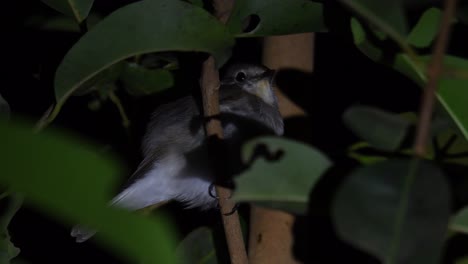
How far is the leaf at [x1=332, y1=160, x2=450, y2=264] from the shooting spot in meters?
0.71

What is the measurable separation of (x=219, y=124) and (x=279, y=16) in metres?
0.29

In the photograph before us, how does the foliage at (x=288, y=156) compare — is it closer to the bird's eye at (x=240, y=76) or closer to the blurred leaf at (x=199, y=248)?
the blurred leaf at (x=199, y=248)

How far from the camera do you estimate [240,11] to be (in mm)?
1322

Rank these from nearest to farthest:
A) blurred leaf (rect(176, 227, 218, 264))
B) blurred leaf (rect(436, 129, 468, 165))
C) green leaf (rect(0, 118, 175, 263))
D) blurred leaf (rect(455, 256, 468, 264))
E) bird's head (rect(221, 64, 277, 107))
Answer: green leaf (rect(0, 118, 175, 263)) < blurred leaf (rect(455, 256, 468, 264)) < blurred leaf (rect(436, 129, 468, 165)) < blurred leaf (rect(176, 227, 218, 264)) < bird's head (rect(221, 64, 277, 107))

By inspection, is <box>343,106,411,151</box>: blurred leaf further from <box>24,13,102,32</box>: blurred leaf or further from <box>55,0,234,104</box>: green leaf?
<box>24,13,102,32</box>: blurred leaf

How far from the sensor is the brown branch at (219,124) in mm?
1163

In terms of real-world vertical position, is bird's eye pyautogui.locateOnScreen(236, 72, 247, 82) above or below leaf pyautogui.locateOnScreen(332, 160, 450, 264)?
below

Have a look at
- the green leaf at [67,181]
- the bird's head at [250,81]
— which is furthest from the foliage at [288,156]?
the bird's head at [250,81]

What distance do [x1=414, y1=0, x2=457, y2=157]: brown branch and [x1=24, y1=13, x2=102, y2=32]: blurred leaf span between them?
1062 mm

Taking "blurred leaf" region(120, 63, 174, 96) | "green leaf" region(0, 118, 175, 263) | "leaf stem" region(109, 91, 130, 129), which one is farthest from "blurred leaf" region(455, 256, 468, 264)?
"leaf stem" region(109, 91, 130, 129)

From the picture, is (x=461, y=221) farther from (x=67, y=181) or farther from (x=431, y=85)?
(x=67, y=181)

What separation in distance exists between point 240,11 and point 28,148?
2.97 feet

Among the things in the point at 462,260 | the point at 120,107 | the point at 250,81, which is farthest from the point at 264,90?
the point at 462,260

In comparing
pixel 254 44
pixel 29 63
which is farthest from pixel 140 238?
pixel 254 44
